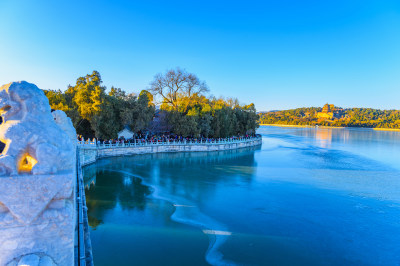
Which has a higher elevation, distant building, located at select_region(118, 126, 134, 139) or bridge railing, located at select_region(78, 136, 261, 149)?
distant building, located at select_region(118, 126, 134, 139)

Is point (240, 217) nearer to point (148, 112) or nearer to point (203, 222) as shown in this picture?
point (203, 222)

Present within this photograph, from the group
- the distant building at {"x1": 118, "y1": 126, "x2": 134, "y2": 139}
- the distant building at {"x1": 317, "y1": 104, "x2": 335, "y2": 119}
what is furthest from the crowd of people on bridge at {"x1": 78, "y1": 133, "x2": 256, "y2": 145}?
the distant building at {"x1": 317, "y1": 104, "x2": 335, "y2": 119}

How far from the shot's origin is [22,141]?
8.23 feet

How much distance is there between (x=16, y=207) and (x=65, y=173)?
1.72ft

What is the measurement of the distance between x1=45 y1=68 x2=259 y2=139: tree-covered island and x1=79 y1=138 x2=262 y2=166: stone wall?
1.68 metres

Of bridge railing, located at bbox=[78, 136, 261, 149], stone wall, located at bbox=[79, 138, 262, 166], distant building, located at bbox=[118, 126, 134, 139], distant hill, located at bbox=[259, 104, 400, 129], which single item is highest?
distant hill, located at bbox=[259, 104, 400, 129]

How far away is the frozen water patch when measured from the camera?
6.32 m

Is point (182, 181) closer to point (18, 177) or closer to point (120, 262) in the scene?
point (120, 262)

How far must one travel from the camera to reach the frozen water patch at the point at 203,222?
6324mm

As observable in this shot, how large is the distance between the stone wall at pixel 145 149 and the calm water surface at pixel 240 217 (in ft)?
3.85

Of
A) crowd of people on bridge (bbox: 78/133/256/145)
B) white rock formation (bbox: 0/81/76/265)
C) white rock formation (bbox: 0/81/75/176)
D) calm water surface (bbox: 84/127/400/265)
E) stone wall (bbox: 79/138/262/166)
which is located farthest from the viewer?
crowd of people on bridge (bbox: 78/133/256/145)

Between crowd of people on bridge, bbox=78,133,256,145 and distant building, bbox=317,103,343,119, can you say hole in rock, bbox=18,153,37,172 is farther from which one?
distant building, bbox=317,103,343,119

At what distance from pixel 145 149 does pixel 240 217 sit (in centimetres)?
1524

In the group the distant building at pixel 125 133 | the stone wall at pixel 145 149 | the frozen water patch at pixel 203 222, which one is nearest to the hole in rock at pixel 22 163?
the frozen water patch at pixel 203 222
